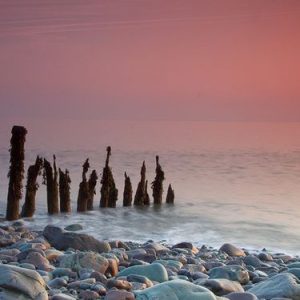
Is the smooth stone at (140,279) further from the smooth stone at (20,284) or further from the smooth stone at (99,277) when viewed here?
the smooth stone at (20,284)

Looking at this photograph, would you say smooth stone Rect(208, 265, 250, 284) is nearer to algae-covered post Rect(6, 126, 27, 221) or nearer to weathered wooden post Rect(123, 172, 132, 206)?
algae-covered post Rect(6, 126, 27, 221)

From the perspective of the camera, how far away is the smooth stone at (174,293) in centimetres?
633


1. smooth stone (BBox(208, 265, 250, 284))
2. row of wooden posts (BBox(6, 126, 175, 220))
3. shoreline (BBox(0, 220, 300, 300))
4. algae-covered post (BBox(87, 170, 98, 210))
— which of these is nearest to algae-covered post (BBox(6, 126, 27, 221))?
row of wooden posts (BBox(6, 126, 175, 220))

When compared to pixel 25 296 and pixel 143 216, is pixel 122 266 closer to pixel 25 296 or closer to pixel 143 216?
pixel 25 296

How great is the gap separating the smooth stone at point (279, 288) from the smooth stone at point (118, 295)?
172cm

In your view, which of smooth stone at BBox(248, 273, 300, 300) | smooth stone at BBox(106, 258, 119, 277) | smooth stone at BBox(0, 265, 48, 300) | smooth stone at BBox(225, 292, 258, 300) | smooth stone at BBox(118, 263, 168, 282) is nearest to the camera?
smooth stone at BBox(0, 265, 48, 300)

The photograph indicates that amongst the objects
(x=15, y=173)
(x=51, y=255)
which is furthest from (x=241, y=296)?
(x=15, y=173)

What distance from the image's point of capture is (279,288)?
7.39m

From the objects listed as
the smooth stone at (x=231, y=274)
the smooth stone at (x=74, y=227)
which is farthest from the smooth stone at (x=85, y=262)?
the smooth stone at (x=74, y=227)

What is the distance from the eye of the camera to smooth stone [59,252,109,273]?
27.0ft

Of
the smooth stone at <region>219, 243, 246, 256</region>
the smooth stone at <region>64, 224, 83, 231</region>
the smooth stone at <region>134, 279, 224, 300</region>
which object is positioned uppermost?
the smooth stone at <region>134, 279, 224, 300</region>

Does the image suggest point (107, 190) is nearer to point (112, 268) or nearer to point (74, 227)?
point (74, 227)

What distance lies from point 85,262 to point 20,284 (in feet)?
7.78

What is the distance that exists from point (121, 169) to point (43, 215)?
22339mm
